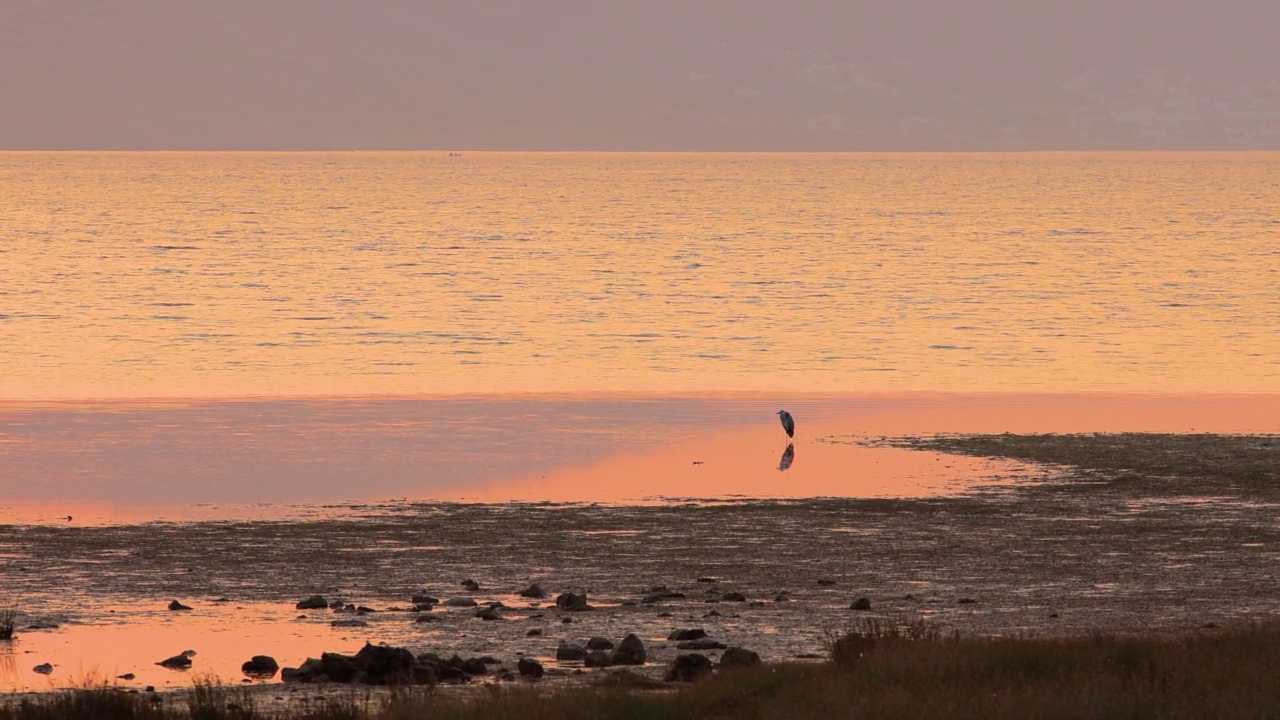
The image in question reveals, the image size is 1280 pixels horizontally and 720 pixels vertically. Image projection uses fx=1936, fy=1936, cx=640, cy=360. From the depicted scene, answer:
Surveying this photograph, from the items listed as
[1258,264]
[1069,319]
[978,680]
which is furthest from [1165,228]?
[978,680]

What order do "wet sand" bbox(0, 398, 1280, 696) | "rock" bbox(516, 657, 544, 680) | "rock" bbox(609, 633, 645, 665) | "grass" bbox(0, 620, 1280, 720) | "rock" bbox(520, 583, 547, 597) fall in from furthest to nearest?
"rock" bbox(520, 583, 547, 597), "wet sand" bbox(0, 398, 1280, 696), "rock" bbox(609, 633, 645, 665), "rock" bbox(516, 657, 544, 680), "grass" bbox(0, 620, 1280, 720)

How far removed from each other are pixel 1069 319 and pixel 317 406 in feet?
132

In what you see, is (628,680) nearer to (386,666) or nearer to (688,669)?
(688,669)

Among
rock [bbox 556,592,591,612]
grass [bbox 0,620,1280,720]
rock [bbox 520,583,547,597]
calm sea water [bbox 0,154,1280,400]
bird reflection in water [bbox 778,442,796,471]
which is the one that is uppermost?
calm sea water [bbox 0,154,1280,400]

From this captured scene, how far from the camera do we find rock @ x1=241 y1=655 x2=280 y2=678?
1731cm

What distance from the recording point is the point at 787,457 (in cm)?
3494

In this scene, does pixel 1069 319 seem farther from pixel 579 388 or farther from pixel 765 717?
pixel 765 717

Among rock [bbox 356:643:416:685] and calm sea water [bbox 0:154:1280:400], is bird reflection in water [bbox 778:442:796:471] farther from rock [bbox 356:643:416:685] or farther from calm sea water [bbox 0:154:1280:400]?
rock [bbox 356:643:416:685]

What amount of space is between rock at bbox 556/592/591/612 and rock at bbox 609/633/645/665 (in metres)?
2.85

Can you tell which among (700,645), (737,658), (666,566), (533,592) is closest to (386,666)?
(737,658)

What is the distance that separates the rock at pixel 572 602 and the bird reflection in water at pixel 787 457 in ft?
42.3

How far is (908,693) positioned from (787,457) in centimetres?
1997

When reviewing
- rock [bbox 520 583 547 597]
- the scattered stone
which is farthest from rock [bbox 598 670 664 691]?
rock [bbox 520 583 547 597]

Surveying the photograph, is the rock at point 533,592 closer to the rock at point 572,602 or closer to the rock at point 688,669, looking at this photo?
the rock at point 572,602
